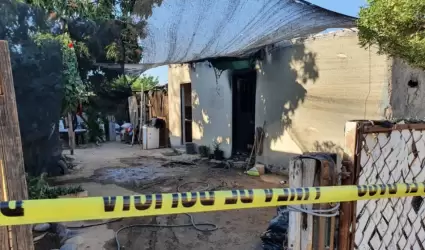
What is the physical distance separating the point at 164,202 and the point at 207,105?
687 cm

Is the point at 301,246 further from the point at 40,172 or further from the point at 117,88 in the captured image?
the point at 117,88

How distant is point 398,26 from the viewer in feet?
6.76

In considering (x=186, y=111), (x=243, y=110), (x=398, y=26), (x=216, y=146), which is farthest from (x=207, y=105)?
(x=398, y=26)

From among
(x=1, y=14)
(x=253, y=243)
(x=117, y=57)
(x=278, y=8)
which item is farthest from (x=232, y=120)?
(x=1, y=14)

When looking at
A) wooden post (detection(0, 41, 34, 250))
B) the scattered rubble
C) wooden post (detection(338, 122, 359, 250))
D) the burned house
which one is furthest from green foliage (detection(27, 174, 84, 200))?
wooden post (detection(338, 122, 359, 250))

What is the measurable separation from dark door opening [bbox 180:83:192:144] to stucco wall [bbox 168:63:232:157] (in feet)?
0.39

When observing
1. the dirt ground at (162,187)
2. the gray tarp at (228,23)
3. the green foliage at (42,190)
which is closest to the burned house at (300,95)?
the gray tarp at (228,23)

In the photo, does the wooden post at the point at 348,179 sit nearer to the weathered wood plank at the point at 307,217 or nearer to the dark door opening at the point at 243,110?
the weathered wood plank at the point at 307,217

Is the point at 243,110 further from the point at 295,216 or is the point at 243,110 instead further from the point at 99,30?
the point at 295,216

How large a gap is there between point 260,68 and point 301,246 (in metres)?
5.04

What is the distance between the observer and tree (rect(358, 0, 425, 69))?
6.39 ft

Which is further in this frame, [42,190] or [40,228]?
[42,190]

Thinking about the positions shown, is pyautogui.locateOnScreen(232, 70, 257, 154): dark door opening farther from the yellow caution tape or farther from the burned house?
the yellow caution tape

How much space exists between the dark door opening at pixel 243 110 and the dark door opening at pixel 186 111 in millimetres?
2426
